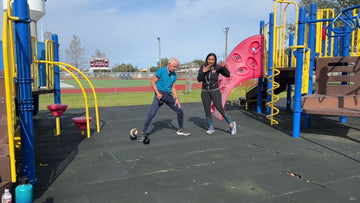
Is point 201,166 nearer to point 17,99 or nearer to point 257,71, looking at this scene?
point 17,99

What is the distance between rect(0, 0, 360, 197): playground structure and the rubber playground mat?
0.54m

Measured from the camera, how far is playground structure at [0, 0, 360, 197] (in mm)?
2904

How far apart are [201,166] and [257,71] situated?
206 inches

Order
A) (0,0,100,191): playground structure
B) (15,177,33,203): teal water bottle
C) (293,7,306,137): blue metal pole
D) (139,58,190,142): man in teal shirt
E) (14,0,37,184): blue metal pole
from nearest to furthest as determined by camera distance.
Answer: (15,177,33,203): teal water bottle < (0,0,100,191): playground structure < (14,0,37,184): blue metal pole < (139,58,190,142): man in teal shirt < (293,7,306,137): blue metal pole

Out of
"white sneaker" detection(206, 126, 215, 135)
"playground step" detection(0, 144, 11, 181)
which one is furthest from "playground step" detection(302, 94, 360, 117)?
"playground step" detection(0, 144, 11, 181)

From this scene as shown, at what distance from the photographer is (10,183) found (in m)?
2.68

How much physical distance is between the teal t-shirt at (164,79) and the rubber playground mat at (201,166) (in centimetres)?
107

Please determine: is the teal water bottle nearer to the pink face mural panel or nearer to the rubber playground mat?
the rubber playground mat

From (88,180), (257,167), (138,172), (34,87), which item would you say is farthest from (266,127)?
(34,87)

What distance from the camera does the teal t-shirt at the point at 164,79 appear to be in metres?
5.49

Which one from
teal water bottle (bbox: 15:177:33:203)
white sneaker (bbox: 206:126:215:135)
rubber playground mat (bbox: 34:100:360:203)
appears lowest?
rubber playground mat (bbox: 34:100:360:203)

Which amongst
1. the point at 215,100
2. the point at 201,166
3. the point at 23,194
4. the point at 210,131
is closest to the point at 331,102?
the point at 215,100

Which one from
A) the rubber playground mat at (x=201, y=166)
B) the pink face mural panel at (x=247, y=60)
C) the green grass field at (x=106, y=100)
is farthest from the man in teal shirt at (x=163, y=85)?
the green grass field at (x=106, y=100)

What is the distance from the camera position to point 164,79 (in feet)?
18.1
